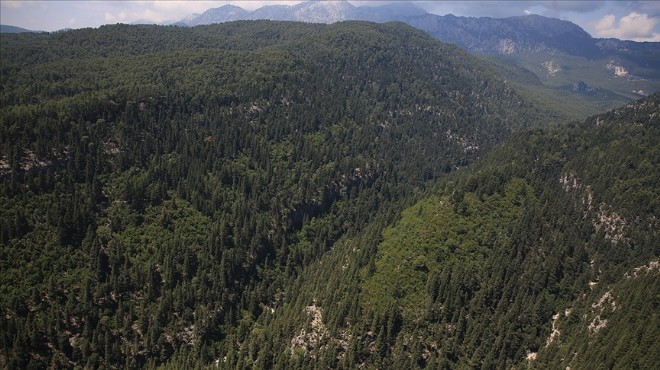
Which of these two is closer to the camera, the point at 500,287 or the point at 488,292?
the point at 488,292

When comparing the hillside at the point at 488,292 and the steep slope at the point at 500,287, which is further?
the hillside at the point at 488,292

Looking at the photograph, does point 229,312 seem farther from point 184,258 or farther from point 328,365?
point 328,365

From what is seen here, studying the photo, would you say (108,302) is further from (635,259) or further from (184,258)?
(635,259)

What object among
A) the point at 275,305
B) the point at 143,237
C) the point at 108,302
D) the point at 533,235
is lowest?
the point at 275,305

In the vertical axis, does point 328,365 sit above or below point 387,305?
below

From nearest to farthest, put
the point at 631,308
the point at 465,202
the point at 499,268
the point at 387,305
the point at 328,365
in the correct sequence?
the point at 631,308, the point at 328,365, the point at 387,305, the point at 499,268, the point at 465,202

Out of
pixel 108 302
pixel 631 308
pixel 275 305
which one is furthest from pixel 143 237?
pixel 631 308

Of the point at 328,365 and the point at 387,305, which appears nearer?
the point at 328,365

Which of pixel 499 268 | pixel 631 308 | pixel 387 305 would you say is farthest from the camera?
pixel 499 268

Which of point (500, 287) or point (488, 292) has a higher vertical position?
point (500, 287)

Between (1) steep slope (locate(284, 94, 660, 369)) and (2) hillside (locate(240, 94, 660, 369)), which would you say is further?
(2) hillside (locate(240, 94, 660, 369))
